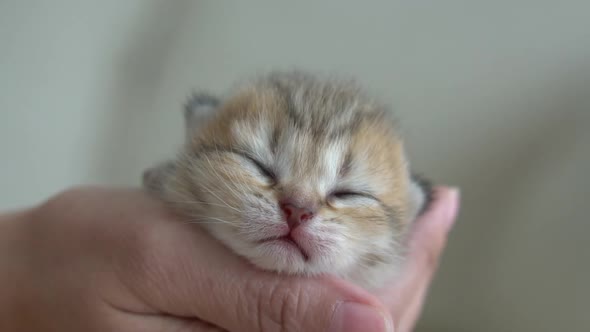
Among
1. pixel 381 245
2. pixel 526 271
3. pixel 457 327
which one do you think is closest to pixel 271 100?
pixel 381 245

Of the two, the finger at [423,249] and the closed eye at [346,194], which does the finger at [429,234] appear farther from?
the closed eye at [346,194]

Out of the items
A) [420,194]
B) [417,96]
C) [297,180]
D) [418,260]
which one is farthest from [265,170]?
[417,96]

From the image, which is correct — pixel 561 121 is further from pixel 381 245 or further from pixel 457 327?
pixel 381 245

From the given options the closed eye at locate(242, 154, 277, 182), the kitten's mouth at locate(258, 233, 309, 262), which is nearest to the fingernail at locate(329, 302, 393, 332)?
the kitten's mouth at locate(258, 233, 309, 262)

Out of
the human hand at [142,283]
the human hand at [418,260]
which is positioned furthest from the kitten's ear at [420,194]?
the human hand at [142,283]

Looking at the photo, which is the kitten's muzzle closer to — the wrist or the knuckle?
the knuckle

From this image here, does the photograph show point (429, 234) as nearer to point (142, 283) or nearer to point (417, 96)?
point (417, 96)
